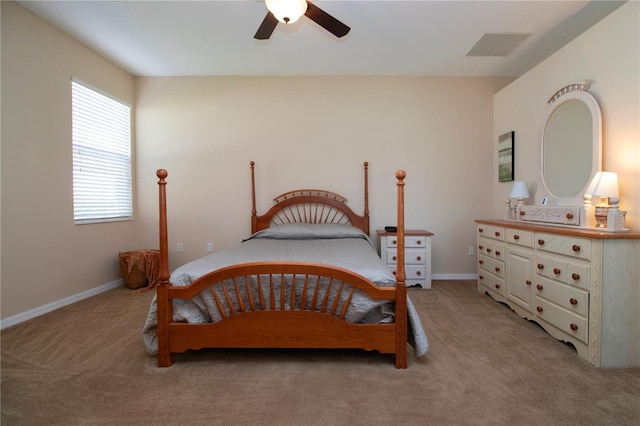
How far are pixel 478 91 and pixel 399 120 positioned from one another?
3.45 ft

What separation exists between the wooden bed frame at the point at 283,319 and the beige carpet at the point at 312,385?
0.16m

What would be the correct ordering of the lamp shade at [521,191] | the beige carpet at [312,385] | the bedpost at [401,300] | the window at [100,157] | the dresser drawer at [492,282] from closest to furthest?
the beige carpet at [312,385] < the bedpost at [401,300] < the dresser drawer at [492,282] < the lamp shade at [521,191] < the window at [100,157]

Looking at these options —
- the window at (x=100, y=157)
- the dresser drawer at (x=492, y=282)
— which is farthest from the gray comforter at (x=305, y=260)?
the window at (x=100, y=157)

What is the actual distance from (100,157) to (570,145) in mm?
4598

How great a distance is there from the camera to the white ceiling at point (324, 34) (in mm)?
2461

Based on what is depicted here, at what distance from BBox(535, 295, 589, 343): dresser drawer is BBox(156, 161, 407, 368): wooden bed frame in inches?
45.4

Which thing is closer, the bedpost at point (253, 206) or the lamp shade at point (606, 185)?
the lamp shade at point (606, 185)

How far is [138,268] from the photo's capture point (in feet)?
11.2

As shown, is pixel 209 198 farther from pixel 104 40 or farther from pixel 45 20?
pixel 45 20

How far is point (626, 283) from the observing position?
1.78 meters

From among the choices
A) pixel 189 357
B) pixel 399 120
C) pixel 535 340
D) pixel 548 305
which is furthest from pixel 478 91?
pixel 189 357

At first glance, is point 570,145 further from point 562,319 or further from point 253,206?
point 253,206

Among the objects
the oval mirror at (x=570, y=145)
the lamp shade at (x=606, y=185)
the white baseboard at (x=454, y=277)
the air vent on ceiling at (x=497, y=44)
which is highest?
the air vent on ceiling at (x=497, y=44)

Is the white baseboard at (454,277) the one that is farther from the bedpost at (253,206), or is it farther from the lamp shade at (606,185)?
the bedpost at (253,206)
